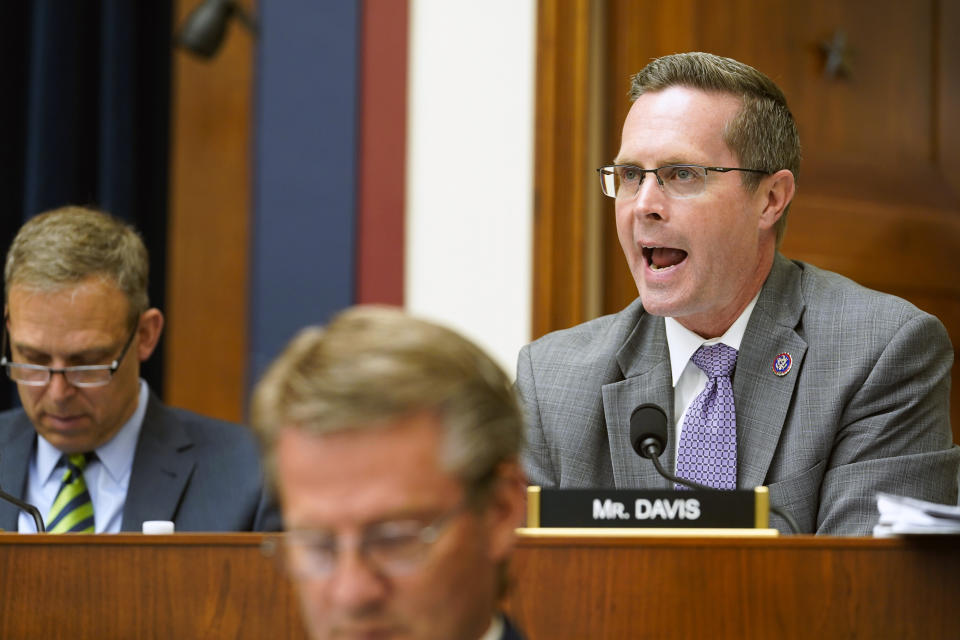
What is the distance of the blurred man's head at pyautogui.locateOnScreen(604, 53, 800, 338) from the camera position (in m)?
2.37

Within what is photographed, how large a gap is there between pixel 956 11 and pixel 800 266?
1787mm

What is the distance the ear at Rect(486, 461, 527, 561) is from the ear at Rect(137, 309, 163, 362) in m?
1.78

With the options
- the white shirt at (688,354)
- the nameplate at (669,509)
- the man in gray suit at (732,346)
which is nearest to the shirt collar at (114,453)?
the man in gray suit at (732,346)

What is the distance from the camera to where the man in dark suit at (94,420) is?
8.59 feet

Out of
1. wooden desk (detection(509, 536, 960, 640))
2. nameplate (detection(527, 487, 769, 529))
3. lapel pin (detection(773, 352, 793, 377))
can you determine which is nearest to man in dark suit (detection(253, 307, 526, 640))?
wooden desk (detection(509, 536, 960, 640))

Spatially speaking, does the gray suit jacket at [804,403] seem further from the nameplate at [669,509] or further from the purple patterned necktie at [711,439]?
the nameplate at [669,509]

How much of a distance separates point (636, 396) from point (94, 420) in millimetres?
1115

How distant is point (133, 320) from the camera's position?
2.74 metres

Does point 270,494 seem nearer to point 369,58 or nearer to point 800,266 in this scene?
point 800,266

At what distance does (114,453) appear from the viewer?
2721 mm

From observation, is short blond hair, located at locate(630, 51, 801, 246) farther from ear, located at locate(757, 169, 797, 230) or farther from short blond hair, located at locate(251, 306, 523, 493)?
short blond hair, located at locate(251, 306, 523, 493)

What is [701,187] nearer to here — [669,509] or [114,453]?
[669,509]

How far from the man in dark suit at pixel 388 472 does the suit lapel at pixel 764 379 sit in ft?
3.99

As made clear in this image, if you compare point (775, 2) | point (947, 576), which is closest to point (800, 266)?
point (947, 576)
